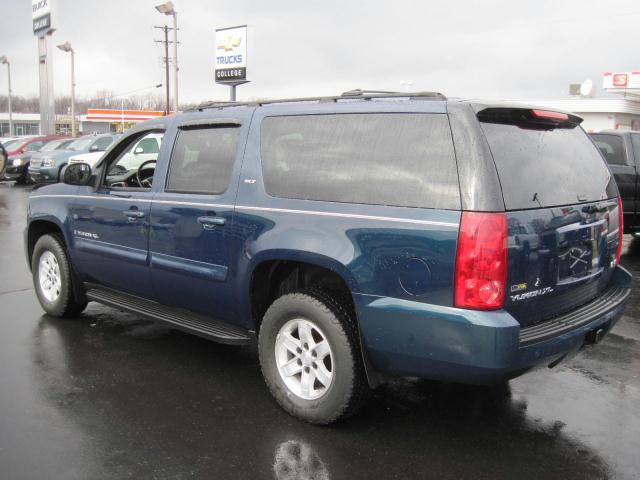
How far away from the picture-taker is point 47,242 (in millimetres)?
5691

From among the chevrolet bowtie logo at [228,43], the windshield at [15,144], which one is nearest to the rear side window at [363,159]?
the chevrolet bowtie logo at [228,43]

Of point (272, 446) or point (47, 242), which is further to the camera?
point (47, 242)

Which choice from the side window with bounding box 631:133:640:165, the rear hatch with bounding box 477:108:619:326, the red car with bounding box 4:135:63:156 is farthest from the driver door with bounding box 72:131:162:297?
the red car with bounding box 4:135:63:156

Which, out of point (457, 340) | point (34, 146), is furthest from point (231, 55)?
point (457, 340)

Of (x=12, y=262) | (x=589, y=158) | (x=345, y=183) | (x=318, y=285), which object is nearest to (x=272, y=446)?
(x=318, y=285)

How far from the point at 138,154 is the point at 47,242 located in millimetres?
10843

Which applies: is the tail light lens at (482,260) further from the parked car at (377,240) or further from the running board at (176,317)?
the running board at (176,317)

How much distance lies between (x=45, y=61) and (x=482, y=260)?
1502 inches

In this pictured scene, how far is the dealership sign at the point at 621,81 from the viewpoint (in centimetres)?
3925

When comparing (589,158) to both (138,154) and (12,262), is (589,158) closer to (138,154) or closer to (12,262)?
(12,262)

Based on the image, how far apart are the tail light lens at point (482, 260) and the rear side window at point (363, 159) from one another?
0.53 feet

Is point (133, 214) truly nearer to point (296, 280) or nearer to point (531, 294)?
point (296, 280)

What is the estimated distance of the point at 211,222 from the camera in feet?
13.3

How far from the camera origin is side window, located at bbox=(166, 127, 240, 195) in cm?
418
